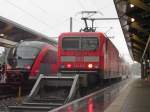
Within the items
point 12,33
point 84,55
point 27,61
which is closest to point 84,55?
point 84,55

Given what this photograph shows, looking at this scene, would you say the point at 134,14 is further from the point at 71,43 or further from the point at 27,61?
the point at 27,61

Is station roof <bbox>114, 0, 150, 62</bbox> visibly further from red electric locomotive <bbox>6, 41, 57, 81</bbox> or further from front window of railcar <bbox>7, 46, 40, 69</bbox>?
front window of railcar <bbox>7, 46, 40, 69</bbox>

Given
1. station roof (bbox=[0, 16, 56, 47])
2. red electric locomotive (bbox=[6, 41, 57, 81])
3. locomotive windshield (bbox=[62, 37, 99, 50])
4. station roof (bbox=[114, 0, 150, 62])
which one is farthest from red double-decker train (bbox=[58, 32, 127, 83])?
station roof (bbox=[0, 16, 56, 47])

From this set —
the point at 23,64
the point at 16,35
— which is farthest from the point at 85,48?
the point at 16,35

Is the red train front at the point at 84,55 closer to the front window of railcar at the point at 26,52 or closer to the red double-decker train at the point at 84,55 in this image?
the red double-decker train at the point at 84,55

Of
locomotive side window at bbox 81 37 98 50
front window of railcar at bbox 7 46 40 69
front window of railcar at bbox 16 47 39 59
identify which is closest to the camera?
locomotive side window at bbox 81 37 98 50

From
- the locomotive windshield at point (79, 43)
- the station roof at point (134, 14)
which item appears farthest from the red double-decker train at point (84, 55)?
the station roof at point (134, 14)

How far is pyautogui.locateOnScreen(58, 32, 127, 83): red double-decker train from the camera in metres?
21.2

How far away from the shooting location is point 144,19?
28.2 m

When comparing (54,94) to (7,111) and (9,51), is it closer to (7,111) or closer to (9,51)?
(7,111)

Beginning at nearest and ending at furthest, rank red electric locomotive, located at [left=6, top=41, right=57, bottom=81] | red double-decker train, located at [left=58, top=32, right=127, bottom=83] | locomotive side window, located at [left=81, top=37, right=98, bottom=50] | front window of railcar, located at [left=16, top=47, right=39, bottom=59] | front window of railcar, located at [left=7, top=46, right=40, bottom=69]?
red double-decker train, located at [left=58, top=32, right=127, bottom=83], locomotive side window, located at [left=81, top=37, right=98, bottom=50], red electric locomotive, located at [left=6, top=41, right=57, bottom=81], front window of railcar, located at [left=7, top=46, right=40, bottom=69], front window of railcar, located at [left=16, top=47, right=39, bottom=59]

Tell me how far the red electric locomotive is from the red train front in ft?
6.94

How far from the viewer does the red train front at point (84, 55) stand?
69.5ft

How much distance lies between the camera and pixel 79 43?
22.0 m
